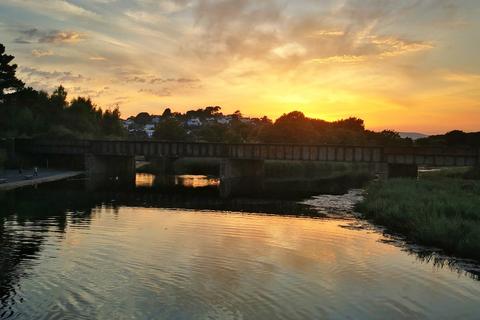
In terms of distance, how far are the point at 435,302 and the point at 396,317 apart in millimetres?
2871

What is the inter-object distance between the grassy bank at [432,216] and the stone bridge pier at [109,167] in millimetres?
57672

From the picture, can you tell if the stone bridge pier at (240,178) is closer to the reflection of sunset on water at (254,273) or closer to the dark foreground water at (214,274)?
the dark foreground water at (214,274)

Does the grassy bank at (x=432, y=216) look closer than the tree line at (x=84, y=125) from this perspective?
Yes

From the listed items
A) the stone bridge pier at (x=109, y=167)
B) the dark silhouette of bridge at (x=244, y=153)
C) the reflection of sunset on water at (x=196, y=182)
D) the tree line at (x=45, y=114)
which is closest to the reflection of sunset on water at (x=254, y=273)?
the dark silhouette of bridge at (x=244, y=153)

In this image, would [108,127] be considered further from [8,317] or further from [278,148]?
[8,317]

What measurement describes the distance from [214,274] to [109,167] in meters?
91.1

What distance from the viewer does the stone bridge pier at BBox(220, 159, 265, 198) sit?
7281cm

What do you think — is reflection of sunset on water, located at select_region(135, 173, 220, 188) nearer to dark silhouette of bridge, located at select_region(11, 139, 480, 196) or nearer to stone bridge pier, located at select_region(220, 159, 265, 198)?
stone bridge pier, located at select_region(220, 159, 265, 198)

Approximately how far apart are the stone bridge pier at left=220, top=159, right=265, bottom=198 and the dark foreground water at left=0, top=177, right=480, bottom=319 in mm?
32530

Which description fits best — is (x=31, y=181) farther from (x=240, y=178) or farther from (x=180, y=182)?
(x=240, y=178)

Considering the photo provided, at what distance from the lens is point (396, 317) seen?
17.6 metres

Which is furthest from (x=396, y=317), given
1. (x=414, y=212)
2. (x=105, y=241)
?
(x=414, y=212)

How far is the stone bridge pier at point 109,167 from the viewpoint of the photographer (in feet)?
325

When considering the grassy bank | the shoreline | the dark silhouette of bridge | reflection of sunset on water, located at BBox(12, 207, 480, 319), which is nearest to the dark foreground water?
reflection of sunset on water, located at BBox(12, 207, 480, 319)
